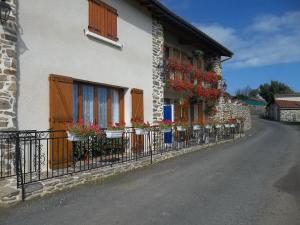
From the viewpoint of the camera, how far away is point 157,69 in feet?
50.0

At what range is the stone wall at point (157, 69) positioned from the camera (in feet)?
49.3

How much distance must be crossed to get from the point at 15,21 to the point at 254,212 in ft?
20.1

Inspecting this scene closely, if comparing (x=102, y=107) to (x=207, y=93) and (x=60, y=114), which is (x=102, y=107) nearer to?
(x=60, y=114)

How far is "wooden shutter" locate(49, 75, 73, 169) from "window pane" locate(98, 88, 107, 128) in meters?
2.00

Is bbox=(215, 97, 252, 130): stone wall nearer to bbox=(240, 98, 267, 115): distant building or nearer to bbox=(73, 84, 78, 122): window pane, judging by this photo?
bbox=(73, 84, 78, 122): window pane

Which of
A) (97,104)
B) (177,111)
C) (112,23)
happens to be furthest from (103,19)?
(177,111)

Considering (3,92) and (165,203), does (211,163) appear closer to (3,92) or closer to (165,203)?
(165,203)

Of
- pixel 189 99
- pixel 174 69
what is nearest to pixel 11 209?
pixel 174 69

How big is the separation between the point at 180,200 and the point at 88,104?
5.33 meters

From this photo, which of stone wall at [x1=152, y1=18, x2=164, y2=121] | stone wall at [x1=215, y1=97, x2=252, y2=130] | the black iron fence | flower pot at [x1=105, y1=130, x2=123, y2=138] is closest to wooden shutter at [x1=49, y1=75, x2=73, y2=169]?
the black iron fence

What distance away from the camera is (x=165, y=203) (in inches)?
270

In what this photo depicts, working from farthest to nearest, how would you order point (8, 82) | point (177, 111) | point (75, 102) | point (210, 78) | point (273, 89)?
1. point (273, 89)
2. point (210, 78)
3. point (177, 111)
4. point (75, 102)
5. point (8, 82)

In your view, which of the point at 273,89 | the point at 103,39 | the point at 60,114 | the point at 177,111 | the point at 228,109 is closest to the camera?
the point at 60,114

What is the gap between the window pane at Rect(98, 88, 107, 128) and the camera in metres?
12.1
